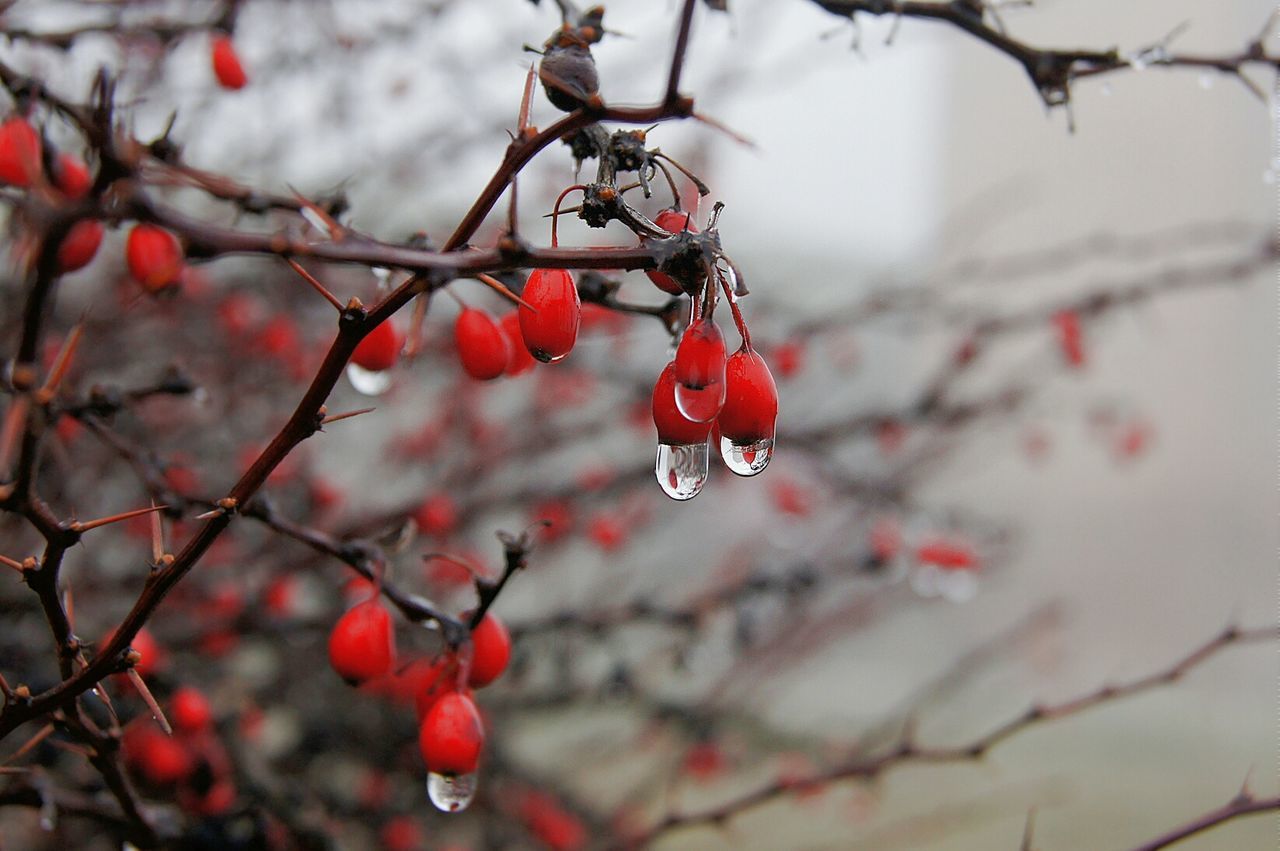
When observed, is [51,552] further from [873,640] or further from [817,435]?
[873,640]

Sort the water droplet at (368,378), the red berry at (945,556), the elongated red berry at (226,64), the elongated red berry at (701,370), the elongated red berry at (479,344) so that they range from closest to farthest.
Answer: the elongated red berry at (701,370) < the elongated red berry at (479,344) < the water droplet at (368,378) < the elongated red berry at (226,64) < the red berry at (945,556)

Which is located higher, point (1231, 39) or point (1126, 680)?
point (1231, 39)

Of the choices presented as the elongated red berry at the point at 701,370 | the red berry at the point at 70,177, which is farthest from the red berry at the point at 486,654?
the red berry at the point at 70,177

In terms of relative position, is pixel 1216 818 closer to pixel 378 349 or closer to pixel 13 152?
pixel 378 349

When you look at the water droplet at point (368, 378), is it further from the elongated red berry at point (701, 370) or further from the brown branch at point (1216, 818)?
the brown branch at point (1216, 818)

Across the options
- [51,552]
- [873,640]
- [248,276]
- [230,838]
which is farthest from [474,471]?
[873,640]

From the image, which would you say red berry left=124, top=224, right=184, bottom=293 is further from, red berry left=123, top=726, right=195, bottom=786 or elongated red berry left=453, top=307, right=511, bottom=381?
red berry left=123, top=726, right=195, bottom=786

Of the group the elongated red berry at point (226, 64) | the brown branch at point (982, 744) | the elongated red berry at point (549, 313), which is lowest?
the brown branch at point (982, 744)
